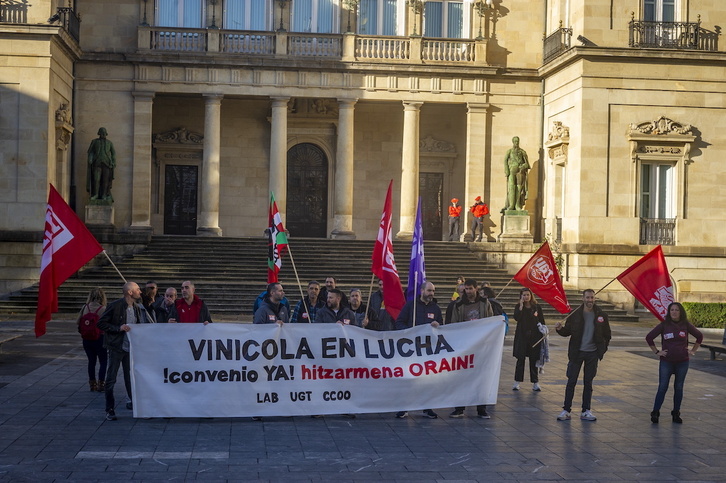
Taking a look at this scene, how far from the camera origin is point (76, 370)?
1928 cm

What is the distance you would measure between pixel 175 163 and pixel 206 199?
3557 millimetres

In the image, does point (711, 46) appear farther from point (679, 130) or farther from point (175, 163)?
point (175, 163)

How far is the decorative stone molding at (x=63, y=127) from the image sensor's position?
3503cm

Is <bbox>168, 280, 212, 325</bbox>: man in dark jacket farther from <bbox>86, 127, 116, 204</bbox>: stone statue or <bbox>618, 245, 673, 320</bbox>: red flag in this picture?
<bbox>86, 127, 116, 204</bbox>: stone statue

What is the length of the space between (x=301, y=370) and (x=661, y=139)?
2394 centimetres

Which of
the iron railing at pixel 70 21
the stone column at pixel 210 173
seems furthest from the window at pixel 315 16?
the iron railing at pixel 70 21

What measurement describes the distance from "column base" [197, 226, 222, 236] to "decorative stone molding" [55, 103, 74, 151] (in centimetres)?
550

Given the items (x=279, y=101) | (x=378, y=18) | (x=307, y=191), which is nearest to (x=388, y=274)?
(x=279, y=101)

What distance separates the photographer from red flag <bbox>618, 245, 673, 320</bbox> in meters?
16.2

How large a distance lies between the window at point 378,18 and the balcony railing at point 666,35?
30.3 feet

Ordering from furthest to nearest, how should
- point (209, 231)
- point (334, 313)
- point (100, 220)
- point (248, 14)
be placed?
point (248, 14), point (209, 231), point (100, 220), point (334, 313)

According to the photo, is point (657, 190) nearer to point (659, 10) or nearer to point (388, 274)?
point (659, 10)

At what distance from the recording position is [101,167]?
37.0 metres

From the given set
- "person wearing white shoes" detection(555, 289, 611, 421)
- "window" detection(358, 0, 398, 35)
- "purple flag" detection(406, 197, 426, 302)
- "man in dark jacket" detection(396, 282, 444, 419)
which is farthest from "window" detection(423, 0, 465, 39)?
"person wearing white shoes" detection(555, 289, 611, 421)
